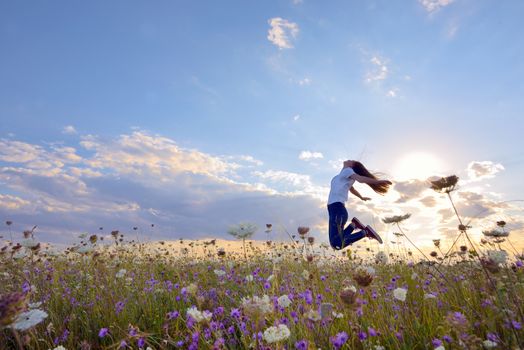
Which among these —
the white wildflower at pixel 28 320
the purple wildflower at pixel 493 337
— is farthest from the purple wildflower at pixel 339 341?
the white wildflower at pixel 28 320

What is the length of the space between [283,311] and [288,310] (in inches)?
10.6

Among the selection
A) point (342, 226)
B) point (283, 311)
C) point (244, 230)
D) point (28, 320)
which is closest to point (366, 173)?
point (342, 226)

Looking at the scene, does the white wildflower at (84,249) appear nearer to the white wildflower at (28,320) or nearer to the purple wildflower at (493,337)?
the white wildflower at (28,320)

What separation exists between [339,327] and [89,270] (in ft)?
21.7

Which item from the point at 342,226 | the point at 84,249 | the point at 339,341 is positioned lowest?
the point at 339,341

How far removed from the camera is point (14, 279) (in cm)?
647

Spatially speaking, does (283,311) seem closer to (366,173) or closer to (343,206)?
(343,206)

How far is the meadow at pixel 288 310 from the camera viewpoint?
7.99 ft

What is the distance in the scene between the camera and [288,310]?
3635 millimetres

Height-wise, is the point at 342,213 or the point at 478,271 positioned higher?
the point at 342,213

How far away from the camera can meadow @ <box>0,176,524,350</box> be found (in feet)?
7.99

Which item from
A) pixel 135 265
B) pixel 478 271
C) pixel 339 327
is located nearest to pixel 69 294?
pixel 135 265

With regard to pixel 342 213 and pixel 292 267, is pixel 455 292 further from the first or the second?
pixel 342 213

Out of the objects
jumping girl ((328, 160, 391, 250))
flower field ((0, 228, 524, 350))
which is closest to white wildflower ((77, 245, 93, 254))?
flower field ((0, 228, 524, 350))
